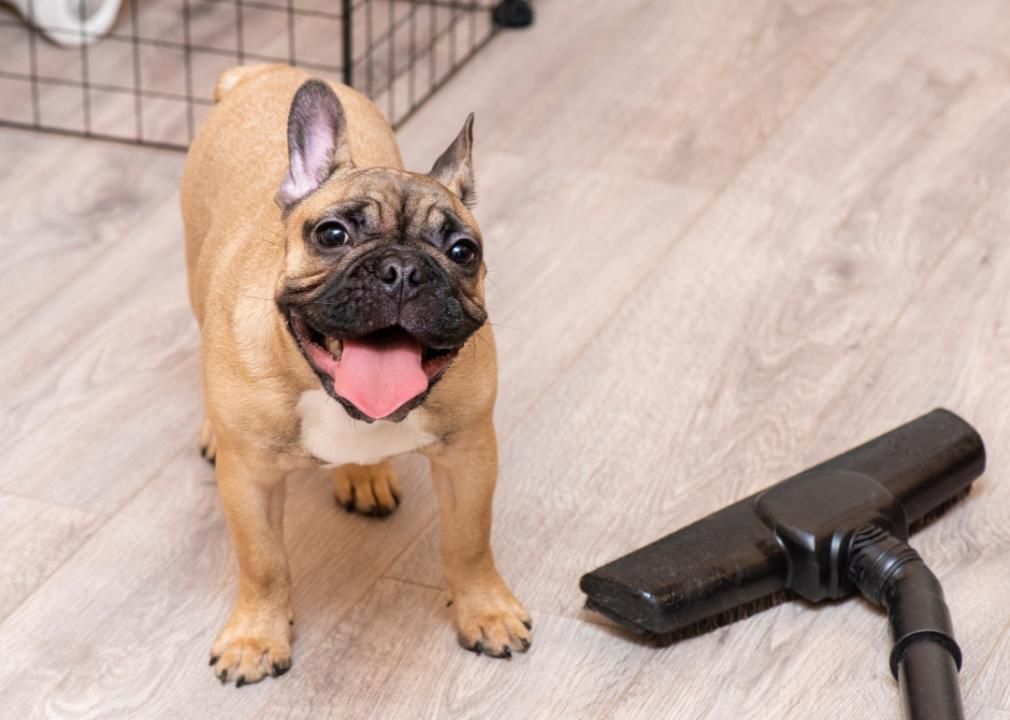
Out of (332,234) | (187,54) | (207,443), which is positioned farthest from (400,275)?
(187,54)

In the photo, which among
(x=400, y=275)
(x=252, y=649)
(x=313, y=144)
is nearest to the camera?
(x=400, y=275)

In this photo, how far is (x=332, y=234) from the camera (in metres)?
1.56

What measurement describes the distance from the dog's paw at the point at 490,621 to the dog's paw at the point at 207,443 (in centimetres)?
43

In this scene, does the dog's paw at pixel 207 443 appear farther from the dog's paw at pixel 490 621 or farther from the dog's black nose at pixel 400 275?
the dog's black nose at pixel 400 275

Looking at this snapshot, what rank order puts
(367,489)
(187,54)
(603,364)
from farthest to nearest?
(187,54), (603,364), (367,489)

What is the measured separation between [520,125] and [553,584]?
1.26m

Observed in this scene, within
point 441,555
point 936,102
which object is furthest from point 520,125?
point 441,555

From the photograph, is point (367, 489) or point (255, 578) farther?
point (367, 489)

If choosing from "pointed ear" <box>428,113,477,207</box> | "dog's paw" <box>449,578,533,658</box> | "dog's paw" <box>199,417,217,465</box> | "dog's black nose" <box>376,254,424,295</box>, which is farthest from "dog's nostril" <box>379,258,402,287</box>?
"dog's paw" <box>199,417,217,465</box>

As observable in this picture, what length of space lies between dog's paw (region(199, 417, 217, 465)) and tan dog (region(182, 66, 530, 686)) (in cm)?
19

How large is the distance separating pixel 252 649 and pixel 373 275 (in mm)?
511

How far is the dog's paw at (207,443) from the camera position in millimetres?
2104

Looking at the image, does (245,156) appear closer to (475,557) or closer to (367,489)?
(367,489)

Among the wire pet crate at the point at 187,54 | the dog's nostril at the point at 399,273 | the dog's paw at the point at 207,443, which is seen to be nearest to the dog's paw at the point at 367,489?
the dog's paw at the point at 207,443
